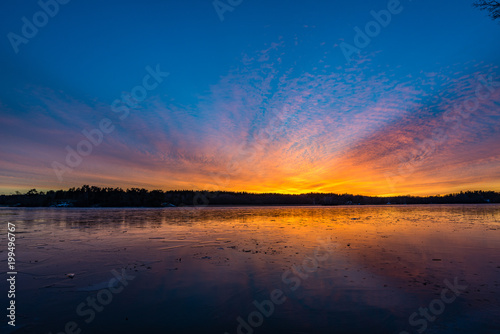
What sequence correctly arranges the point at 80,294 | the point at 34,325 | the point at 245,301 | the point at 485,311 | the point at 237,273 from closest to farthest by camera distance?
the point at 34,325, the point at 485,311, the point at 245,301, the point at 80,294, the point at 237,273

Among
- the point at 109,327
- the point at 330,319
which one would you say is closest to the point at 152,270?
the point at 109,327

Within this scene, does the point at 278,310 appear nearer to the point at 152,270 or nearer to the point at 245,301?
the point at 245,301

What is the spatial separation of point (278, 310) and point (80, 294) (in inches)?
241

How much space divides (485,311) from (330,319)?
4.04 m

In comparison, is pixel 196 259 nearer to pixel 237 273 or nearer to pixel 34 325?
pixel 237 273

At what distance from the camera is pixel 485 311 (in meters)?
6.21

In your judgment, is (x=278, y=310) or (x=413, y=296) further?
(x=413, y=296)

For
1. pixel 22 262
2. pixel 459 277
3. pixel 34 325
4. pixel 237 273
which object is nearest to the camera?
pixel 34 325

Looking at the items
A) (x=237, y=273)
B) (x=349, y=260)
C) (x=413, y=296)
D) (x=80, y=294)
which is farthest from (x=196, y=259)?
(x=413, y=296)

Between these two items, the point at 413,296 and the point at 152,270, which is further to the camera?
the point at 152,270

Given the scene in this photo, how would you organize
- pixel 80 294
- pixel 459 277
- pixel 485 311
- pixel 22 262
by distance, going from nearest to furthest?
pixel 485 311
pixel 80 294
pixel 459 277
pixel 22 262

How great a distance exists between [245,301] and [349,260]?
6.65 meters

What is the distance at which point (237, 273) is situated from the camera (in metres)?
9.68

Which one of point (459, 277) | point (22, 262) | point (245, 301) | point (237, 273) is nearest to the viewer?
point (245, 301)
